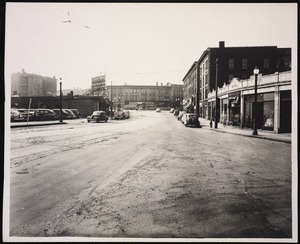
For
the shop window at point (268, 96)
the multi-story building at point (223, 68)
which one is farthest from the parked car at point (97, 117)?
the shop window at point (268, 96)

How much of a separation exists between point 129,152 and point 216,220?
4.99 m

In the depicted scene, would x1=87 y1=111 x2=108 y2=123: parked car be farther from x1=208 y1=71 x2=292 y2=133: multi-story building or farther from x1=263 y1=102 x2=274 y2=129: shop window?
x1=263 y1=102 x2=274 y2=129: shop window

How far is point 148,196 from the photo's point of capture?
4453mm

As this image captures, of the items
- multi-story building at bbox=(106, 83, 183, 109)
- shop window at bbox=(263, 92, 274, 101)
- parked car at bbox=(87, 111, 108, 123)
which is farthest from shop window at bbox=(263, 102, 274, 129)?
parked car at bbox=(87, 111, 108, 123)

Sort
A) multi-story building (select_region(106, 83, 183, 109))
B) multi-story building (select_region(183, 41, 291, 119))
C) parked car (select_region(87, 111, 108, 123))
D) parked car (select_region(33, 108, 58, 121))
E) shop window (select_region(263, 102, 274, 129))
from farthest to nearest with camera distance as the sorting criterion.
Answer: parked car (select_region(87, 111, 108, 123)) → parked car (select_region(33, 108, 58, 121)) → multi-story building (select_region(106, 83, 183, 109)) → shop window (select_region(263, 102, 274, 129)) → multi-story building (select_region(183, 41, 291, 119))

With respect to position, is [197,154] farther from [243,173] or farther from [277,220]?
[277,220]

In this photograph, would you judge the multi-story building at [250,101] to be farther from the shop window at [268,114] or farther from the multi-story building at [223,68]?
the multi-story building at [223,68]

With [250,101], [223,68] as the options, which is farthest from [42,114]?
Answer: [250,101]

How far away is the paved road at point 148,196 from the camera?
362cm

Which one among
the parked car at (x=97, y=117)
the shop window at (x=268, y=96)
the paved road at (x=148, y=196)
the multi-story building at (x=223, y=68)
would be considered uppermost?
the multi-story building at (x=223, y=68)

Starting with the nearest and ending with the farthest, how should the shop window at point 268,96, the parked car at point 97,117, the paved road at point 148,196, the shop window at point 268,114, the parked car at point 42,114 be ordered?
1. the paved road at point 148,196
2. the shop window at point 268,114
3. the shop window at point 268,96
4. the parked car at point 42,114
5. the parked car at point 97,117

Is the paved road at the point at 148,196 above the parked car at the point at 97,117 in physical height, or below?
below

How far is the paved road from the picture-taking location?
3.62 metres

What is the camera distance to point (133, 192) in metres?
4.64
